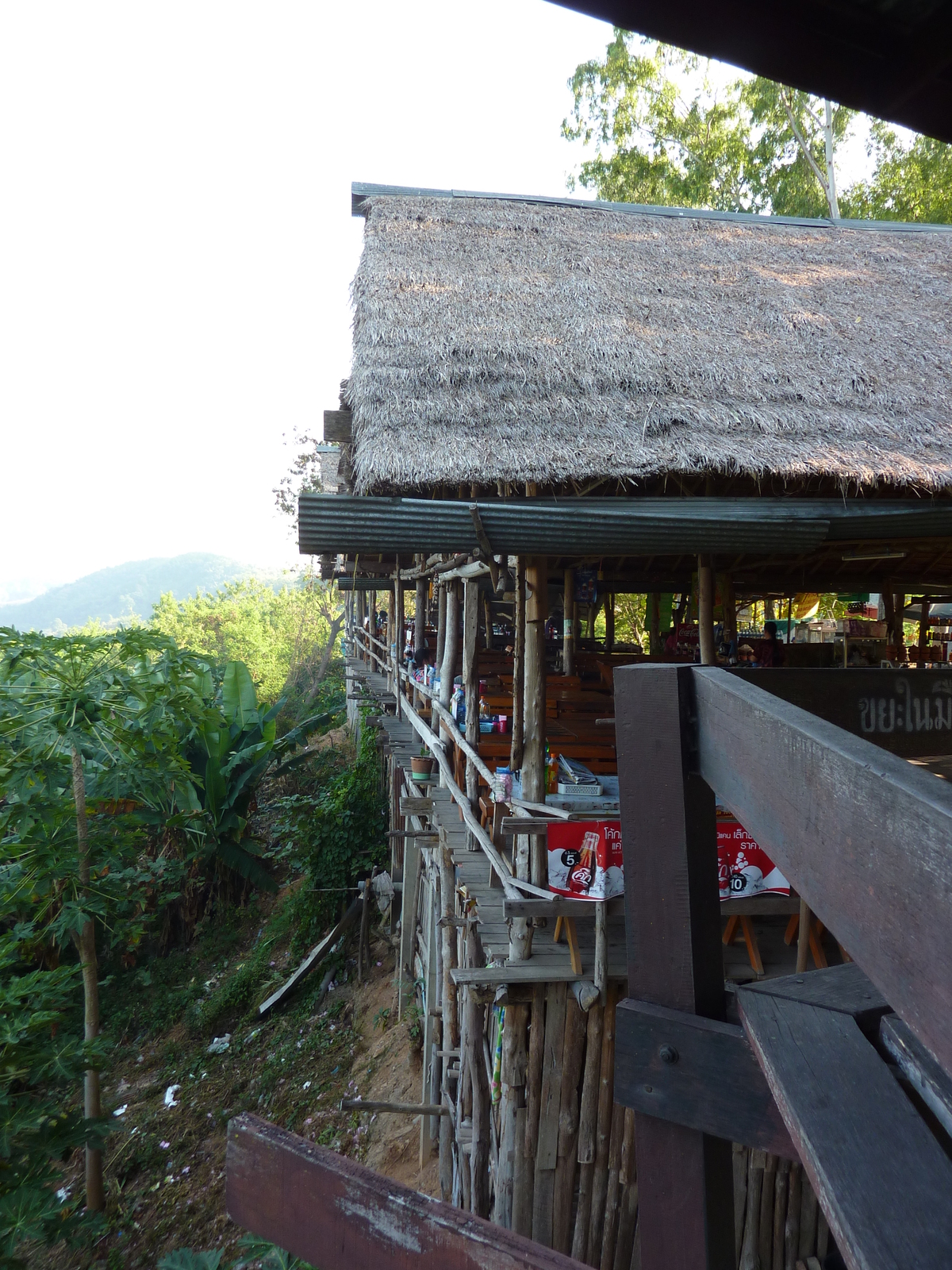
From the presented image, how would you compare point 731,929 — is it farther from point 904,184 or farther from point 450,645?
point 904,184

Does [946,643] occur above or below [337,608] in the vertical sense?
below

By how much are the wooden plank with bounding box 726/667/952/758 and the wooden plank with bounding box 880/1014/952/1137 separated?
1.68 ft

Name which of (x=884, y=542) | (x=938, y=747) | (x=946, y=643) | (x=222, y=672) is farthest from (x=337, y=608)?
(x=938, y=747)

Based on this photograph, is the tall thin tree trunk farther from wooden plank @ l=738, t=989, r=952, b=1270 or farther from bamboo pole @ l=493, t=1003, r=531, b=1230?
wooden plank @ l=738, t=989, r=952, b=1270

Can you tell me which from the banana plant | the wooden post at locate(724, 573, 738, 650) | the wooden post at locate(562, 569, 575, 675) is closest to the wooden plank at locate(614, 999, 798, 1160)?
the wooden post at locate(562, 569, 575, 675)

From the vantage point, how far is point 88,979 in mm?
7020

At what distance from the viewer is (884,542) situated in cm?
678

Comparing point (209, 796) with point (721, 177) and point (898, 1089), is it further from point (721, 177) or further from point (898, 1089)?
point (721, 177)

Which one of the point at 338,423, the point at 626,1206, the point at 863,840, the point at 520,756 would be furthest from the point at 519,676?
the point at 863,840

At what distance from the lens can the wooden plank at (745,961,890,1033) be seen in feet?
3.40

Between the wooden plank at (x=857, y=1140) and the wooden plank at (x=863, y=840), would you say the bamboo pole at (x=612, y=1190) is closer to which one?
the wooden plank at (x=857, y=1140)

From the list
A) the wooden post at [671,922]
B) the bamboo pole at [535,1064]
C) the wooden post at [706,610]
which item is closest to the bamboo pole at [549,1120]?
the bamboo pole at [535,1064]

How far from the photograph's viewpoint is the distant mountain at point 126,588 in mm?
118750

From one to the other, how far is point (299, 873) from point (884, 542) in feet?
36.6
